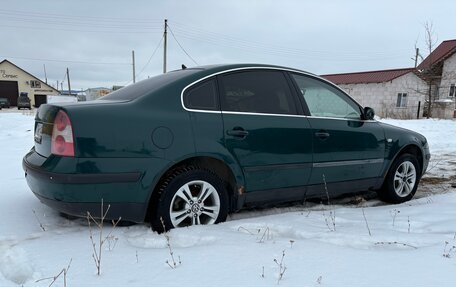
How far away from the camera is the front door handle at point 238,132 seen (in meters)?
3.12

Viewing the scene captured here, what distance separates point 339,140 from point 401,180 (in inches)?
52.1

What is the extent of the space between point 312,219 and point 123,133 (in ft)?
6.22

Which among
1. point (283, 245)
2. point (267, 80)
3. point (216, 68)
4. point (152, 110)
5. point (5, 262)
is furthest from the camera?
point (267, 80)

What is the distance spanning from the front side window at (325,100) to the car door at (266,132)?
7.3 inches

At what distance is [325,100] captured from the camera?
397 cm

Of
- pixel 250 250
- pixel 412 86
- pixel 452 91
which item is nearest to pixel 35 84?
pixel 412 86

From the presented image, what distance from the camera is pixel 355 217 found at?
11.6ft

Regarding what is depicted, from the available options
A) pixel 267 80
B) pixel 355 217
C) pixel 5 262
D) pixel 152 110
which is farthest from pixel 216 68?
pixel 5 262

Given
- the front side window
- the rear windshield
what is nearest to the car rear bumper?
the rear windshield

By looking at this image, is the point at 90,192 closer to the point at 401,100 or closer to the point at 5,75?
the point at 401,100

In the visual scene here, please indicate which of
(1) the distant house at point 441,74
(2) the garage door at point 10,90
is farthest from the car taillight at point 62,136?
(2) the garage door at point 10,90

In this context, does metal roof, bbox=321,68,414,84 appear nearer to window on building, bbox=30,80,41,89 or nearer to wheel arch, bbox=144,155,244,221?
wheel arch, bbox=144,155,244,221

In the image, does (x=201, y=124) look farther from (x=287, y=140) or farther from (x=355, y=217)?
(x=355, y=217)

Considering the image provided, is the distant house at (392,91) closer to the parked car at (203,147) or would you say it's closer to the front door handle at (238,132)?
the parked car at (203,147)
